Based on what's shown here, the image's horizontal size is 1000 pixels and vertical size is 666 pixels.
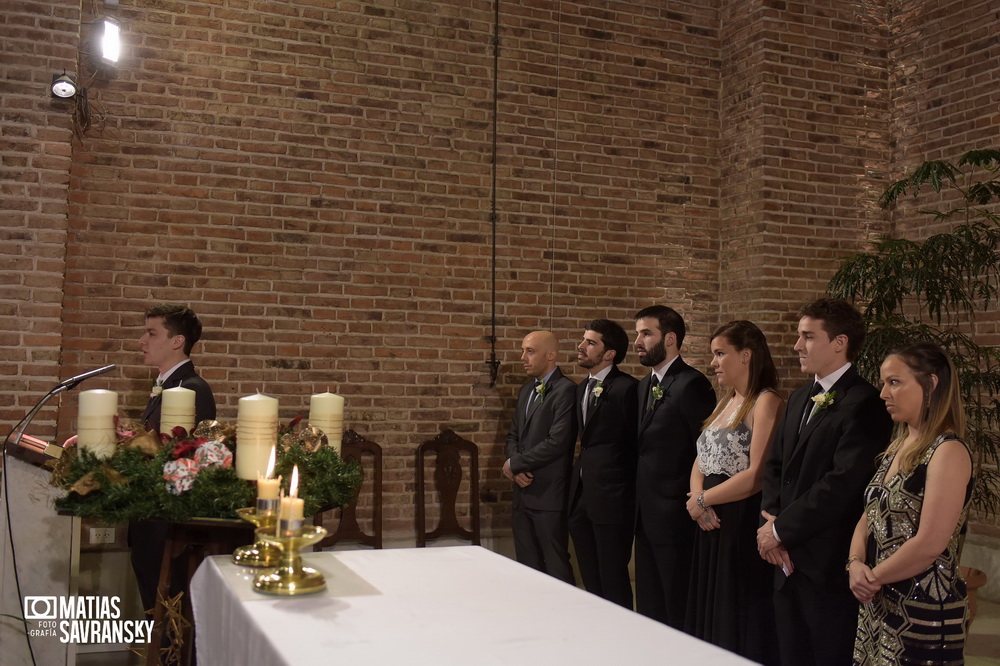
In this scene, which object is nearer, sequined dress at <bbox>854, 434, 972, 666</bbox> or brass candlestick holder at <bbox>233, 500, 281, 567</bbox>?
brass candlestick holder at <bbox>233, 500, 281, 567</bbox>

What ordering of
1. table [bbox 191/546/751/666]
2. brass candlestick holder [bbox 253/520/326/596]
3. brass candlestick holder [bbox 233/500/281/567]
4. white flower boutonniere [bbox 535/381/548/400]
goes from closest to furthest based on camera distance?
table [bbox 191/546/751/666] → brass candlestick holder [bbox 253/520/326/596] → brass candlestick holder [bbox 233/500/281/567] → white flower boutonniere [bbox 535/381/548/400]

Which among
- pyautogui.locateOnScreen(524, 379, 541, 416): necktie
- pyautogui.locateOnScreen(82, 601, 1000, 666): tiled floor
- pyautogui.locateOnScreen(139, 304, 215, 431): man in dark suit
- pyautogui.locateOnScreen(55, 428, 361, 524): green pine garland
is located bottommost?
pyautogui.locateOnScreen(82, 601, 1000, 666): tiled floor

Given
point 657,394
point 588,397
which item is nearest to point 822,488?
point 657,394

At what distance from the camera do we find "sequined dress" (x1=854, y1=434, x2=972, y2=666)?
2973 mm

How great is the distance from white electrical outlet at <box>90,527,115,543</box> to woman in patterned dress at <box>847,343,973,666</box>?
4182 mm

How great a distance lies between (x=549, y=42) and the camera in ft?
22.0

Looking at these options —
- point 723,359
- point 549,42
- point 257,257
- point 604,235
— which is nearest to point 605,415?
point 723,359

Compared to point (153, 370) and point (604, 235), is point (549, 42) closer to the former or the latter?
point (604, 235)

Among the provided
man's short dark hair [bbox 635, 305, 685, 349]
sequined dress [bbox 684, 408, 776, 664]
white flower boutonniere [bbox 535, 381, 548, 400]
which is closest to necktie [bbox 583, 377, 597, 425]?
white flower boutonniere [bbox 535, 381, 548, 400]

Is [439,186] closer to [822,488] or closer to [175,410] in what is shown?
[822,488]

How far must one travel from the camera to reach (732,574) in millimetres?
4219

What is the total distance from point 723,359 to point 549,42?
331 centimetres

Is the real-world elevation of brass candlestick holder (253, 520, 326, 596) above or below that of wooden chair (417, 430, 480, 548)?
above

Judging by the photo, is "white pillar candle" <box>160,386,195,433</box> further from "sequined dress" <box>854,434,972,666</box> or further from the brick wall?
the brick wall
